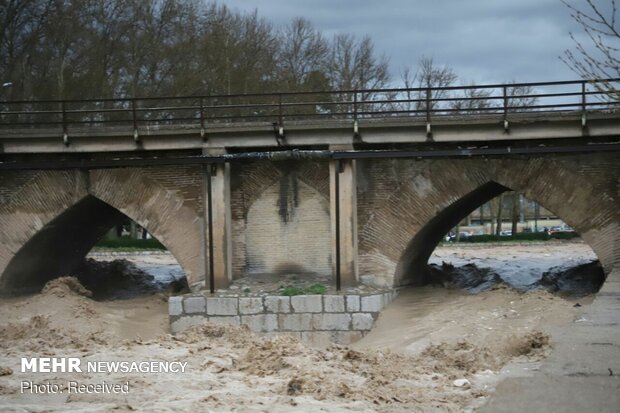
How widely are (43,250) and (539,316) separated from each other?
42.8 ft

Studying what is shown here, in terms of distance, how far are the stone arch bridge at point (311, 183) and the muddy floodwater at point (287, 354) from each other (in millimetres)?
1504

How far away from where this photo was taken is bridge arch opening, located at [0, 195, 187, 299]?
21.9 m

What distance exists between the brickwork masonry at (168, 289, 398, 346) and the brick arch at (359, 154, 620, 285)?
1497 millimetres

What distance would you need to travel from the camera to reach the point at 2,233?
21.6 meters

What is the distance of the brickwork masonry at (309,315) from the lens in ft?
59.8

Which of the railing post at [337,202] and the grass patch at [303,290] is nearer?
the grass patch at [303,290]

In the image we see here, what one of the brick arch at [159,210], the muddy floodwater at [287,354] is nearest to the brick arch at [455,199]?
the muddy floodwater at [287,354]

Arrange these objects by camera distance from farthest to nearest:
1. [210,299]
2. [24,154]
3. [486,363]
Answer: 1. [24,154]
2. [210,299]
3. [486,363]

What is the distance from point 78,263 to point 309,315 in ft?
33.8

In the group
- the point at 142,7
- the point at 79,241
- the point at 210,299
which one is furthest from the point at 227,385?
the point at 142,7

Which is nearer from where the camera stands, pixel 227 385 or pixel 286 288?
pixel 227 385

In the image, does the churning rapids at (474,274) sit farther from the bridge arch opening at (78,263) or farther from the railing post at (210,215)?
the railing post at (210,215)

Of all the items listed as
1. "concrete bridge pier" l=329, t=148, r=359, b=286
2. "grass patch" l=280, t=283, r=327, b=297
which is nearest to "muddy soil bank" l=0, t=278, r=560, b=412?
"grass patch" l=280, t=283, r=327, b=297

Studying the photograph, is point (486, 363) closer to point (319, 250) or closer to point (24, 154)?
point (319, 250)
